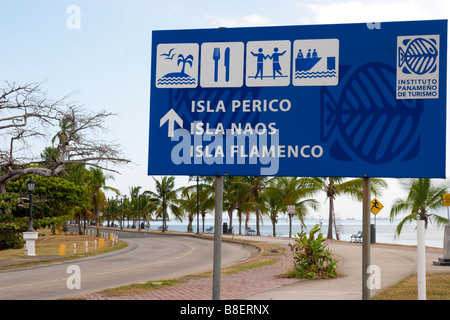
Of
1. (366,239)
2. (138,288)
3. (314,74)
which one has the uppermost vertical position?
(314,74)

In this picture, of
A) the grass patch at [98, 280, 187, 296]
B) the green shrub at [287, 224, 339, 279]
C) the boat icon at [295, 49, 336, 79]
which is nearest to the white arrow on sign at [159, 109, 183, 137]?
the boat icon at [295, 49, 336, 79]

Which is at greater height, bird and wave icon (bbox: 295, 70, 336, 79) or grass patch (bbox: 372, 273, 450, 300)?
bird and wave icon (bbox: 295, 70, 336, 79)

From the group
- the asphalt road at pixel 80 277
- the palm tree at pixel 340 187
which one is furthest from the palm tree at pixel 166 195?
the asphalt road at pixel 80 277

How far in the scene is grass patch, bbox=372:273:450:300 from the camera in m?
11.3

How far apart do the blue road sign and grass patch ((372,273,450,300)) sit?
6.15 metres

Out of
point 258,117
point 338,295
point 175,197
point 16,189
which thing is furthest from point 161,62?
point 175,197

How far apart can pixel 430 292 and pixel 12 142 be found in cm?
2535

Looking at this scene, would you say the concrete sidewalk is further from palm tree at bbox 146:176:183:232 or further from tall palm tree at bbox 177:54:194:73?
palm tree at bbox 146:176:183:232

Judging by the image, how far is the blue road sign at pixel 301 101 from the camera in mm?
5793

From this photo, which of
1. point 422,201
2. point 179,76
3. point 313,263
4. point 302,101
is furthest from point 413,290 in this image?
point 422,201

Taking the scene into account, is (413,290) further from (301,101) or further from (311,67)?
(311,67)

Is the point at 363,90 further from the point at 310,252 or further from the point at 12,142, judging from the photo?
the point at 12,142

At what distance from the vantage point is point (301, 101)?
6.11 meters

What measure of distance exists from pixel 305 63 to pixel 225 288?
8610mm
